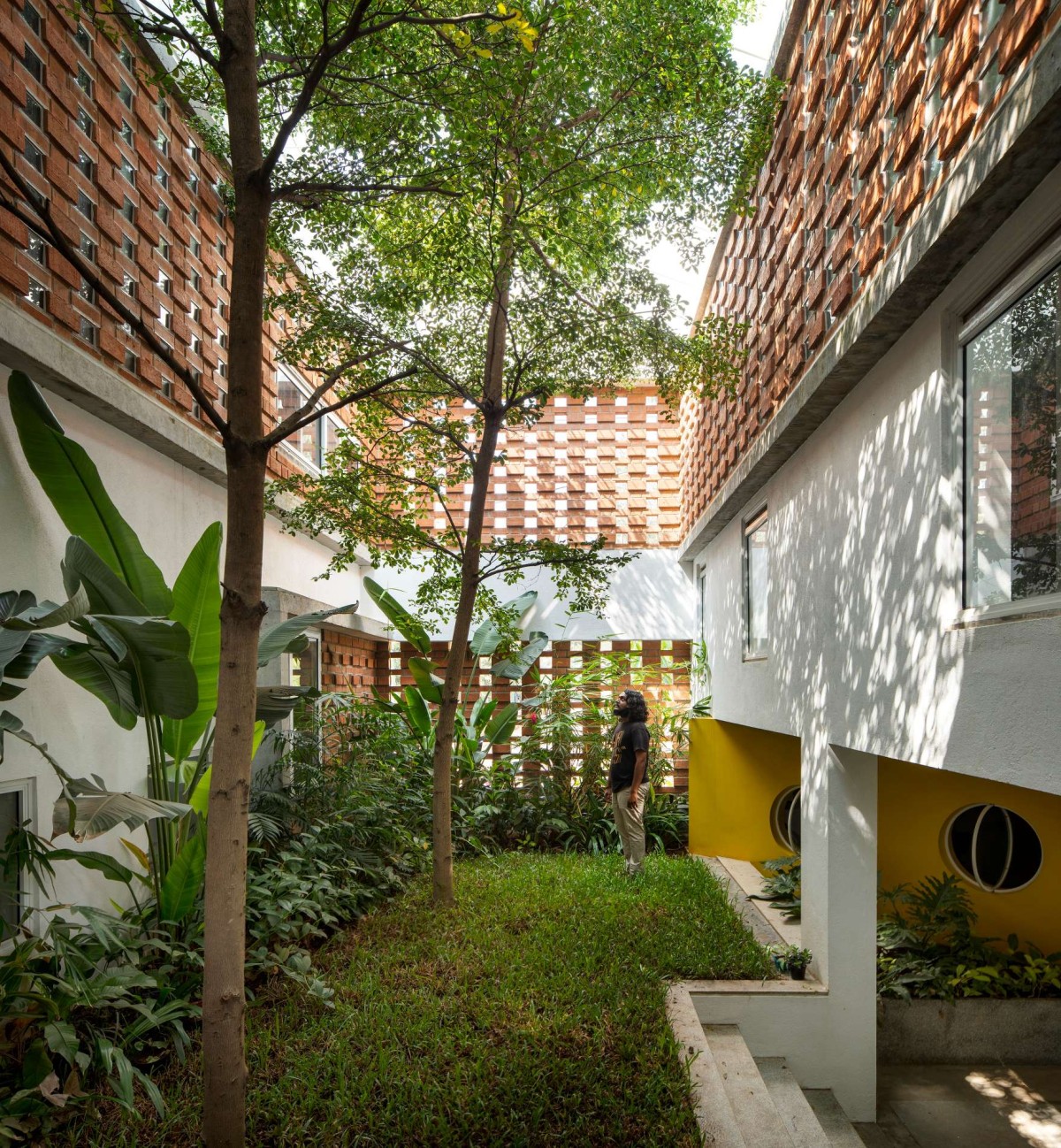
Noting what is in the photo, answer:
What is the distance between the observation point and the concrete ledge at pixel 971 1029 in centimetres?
600

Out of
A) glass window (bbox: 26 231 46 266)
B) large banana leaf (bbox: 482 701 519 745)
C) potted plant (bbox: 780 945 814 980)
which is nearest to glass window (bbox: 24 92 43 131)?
glass window (bbox: 26 231 46 266)

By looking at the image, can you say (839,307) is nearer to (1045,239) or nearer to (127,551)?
(1045,239)

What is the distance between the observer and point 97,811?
323cm

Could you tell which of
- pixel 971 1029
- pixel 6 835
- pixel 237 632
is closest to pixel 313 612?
pixel 6 835

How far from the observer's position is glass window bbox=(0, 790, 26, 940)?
4.21 meters

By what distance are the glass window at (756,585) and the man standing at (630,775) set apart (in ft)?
3.87

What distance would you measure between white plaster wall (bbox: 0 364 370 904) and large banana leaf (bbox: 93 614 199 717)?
0.57 meters

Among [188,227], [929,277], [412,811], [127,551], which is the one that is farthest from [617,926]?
[188,227]

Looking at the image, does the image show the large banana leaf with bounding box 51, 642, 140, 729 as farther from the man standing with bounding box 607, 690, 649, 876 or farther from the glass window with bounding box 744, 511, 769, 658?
the man standing with bounding box 607, 690, 649, 876

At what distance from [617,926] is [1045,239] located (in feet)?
16.1

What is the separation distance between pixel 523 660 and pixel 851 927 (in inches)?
223

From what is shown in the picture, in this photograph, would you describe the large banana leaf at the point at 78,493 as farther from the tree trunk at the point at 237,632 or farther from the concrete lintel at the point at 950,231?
the concrete lintel at the point at 950,231

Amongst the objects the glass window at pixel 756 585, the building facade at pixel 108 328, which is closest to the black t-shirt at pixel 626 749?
the glass window at pixel 756 585

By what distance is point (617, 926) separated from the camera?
6250mm
